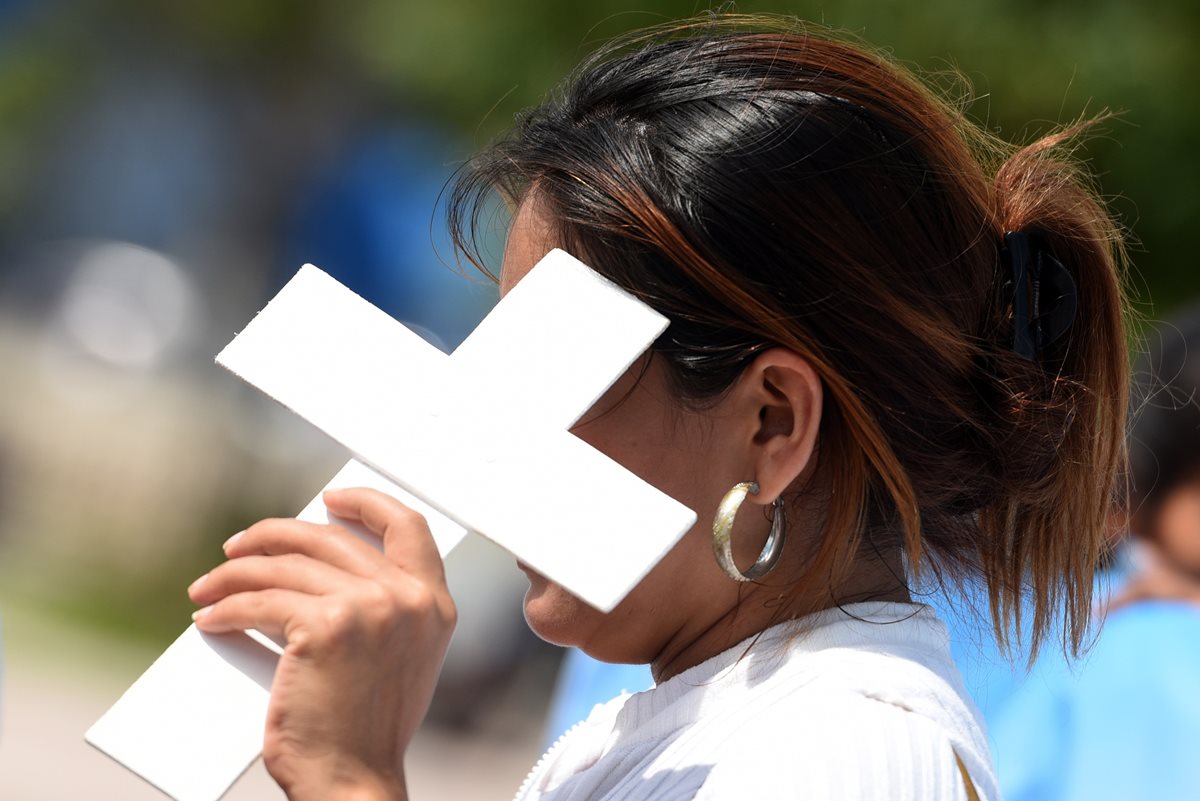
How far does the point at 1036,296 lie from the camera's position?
1.48 m

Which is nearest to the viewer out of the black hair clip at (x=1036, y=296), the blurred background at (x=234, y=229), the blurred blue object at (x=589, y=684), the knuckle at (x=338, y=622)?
the knuckle at (x=338, y=622)

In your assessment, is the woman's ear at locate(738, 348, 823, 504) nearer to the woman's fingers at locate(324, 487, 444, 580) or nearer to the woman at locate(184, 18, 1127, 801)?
the woman at locate(184, 18, 1127, 801)

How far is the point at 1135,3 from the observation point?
19.2 feet

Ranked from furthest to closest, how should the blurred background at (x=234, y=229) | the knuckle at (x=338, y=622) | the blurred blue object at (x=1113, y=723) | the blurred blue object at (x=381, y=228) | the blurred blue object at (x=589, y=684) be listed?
the blurred blue object at (x=381, y=228)
the blurred background at (x=234, y=229)
the blurred blue object at (x=589, y=684)
the blurred blue object at (x=1113, y=723)
the knuckle at (x=338, y=622)

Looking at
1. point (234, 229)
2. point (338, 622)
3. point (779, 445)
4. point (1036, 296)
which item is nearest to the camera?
point (338, 622)

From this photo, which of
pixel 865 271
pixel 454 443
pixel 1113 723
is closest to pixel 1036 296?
pixel 865 271

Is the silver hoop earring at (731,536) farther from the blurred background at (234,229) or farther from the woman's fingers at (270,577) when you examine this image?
the blurred background at (234,229)

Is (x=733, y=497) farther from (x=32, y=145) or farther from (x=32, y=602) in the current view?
(x=32, y=145)

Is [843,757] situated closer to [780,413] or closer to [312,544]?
[780,413]

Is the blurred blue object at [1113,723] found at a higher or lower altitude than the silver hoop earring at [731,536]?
lower

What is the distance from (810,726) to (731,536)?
22cm

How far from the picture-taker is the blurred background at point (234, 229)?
5879 mm

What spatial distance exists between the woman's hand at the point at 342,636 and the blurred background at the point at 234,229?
4416mm

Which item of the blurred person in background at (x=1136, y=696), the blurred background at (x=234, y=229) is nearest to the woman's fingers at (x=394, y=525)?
the blurred person in background at (x=1136, y=696)
